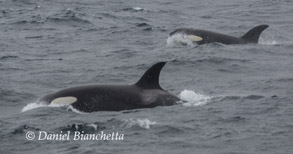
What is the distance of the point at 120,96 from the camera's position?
14.6 m

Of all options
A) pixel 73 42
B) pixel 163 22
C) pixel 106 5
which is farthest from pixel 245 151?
pixel 106 5

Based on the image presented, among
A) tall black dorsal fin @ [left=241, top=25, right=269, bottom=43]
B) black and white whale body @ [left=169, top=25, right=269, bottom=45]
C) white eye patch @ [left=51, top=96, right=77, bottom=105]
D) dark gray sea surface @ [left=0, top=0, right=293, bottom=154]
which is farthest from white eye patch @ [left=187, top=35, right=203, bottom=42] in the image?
white eye patch @ [left=51, top=96, right=77, bottom=105]

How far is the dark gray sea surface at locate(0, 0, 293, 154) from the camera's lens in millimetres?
12367

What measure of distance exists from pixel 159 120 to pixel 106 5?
27679 mm

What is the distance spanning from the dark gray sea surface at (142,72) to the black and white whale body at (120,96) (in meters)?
0.25

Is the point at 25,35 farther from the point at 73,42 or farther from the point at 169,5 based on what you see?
the point at 169,5

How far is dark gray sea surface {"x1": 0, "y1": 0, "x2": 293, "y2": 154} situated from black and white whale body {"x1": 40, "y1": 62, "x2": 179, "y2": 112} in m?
0.25

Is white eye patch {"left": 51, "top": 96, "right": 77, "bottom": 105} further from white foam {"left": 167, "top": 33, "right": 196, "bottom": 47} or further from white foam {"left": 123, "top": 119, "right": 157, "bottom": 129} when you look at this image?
white foam {"left": 167, "top": 33, "right": 196, "bottom": 47}

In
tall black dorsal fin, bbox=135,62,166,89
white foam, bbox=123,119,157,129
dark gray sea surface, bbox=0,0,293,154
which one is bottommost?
dark gray sea surface, bbox=0,0,293,154

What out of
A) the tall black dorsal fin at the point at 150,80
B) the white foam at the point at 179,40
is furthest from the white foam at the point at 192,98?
the white foam at the point at 179,40

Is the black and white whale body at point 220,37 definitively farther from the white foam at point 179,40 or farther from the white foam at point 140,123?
the white foam at point 140,123

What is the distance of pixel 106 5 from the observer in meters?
40.6

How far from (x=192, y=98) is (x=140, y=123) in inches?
112

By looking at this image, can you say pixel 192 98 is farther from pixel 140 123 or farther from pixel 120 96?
pixel 140 123
